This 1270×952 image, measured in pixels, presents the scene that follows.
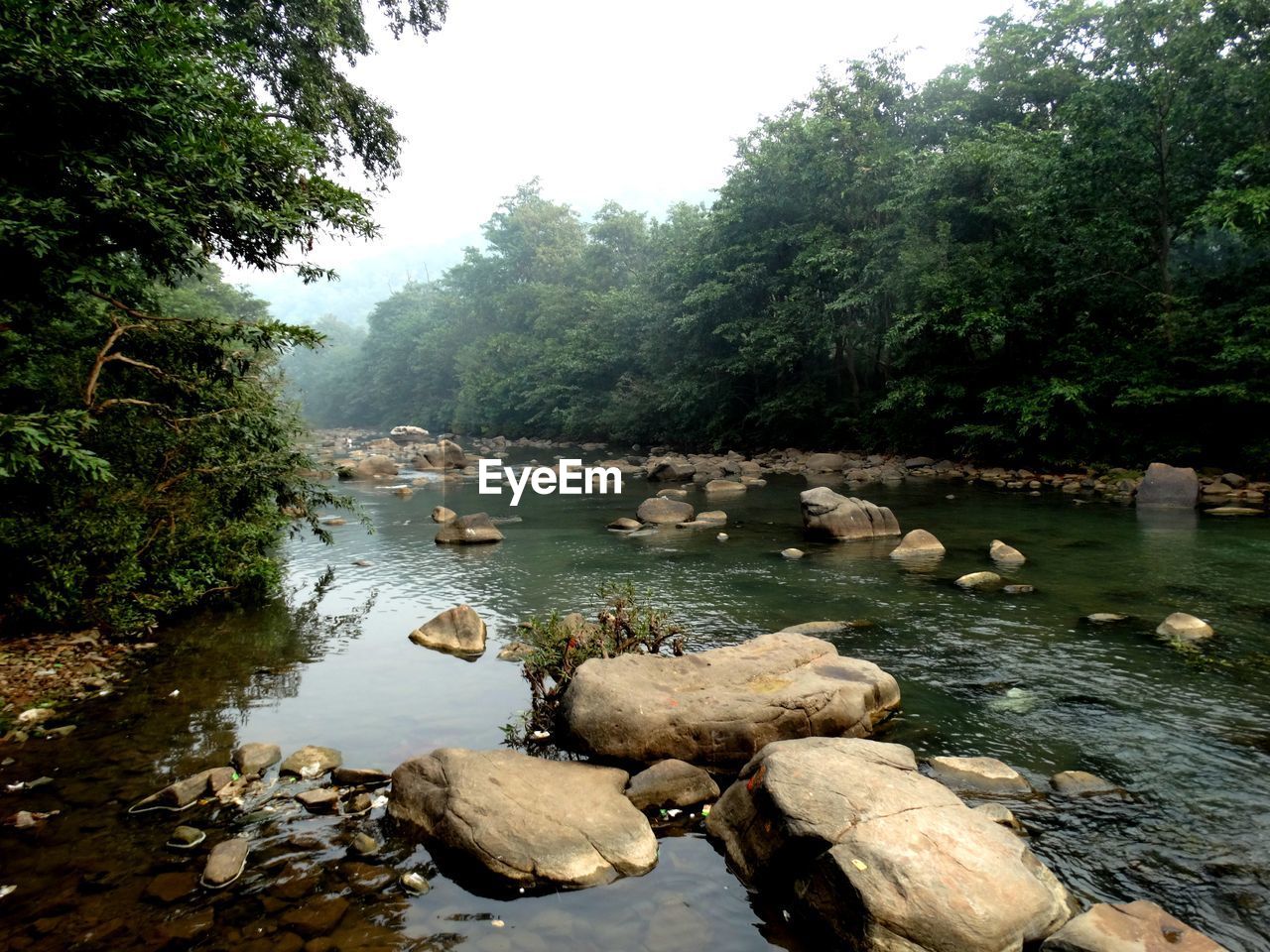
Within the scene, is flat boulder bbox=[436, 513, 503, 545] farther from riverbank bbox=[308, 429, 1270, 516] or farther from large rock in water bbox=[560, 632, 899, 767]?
large rock in water bbox=[560, 632, 899, 767]

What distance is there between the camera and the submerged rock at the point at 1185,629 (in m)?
8.36

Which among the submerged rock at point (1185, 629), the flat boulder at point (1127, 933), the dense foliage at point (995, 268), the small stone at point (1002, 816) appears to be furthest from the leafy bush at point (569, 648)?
the dense foliage at point (995, 268)

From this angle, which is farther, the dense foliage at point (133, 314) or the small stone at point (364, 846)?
the dense foliage at point (133, 314)

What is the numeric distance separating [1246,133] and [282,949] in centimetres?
2460

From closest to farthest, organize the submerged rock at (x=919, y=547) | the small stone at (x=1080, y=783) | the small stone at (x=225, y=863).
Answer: the small stone at (x=225, y=863) → the small stone at (x=1080, y=783) → the submerged rock at (x=919, y=547)

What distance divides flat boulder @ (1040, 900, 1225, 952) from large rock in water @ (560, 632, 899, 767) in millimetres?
2405

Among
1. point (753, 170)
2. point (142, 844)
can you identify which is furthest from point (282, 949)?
point (753, 170)

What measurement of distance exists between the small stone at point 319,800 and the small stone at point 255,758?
608 mm

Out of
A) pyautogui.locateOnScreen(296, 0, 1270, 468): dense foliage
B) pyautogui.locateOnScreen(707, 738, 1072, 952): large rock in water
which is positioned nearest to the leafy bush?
pyautogui.locateOnScreen(707, 738, 1072, 952): large rock in water

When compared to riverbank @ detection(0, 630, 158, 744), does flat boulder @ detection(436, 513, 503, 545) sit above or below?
above

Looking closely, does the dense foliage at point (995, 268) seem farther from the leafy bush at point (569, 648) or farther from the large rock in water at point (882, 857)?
the large rock in water at point (882, 857)

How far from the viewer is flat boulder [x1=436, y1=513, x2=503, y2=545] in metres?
15.6

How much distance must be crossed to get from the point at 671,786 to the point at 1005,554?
9.27 m

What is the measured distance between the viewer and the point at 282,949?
3.85 metres
